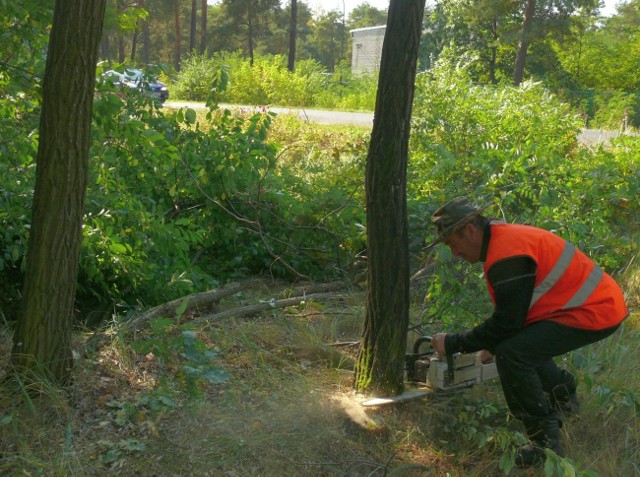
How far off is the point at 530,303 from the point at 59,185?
252 cm

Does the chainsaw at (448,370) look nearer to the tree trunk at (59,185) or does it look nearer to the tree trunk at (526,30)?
the tree trunk at (59,185)

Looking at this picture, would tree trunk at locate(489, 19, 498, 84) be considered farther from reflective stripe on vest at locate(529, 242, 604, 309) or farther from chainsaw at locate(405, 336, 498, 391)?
reflective stripe on vest at locate(529, 242, 604, 309)

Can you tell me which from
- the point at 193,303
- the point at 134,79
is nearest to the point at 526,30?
the point at 134,79

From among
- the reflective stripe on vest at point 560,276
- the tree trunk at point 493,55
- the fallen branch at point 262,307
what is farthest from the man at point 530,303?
the tree trunk at point 493,55

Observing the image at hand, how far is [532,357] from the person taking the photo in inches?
156

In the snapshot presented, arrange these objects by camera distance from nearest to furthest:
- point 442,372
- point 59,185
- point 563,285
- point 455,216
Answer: point 59,185 → point 563,285 → point 455,216 → point 442,372

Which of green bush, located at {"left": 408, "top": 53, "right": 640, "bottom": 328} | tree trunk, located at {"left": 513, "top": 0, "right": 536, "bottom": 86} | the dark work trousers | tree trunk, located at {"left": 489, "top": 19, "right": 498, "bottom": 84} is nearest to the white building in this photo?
tree trunk, located at {"left": 489, "top": 19, "right": 498, "bottom": 84}

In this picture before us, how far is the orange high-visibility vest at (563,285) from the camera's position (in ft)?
12.7

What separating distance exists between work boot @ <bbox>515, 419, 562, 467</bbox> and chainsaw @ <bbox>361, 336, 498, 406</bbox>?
1.49 ft

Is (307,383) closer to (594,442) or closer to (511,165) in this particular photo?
(594,442)

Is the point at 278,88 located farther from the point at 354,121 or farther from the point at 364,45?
the point at 364,45

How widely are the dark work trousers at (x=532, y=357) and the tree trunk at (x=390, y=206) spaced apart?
65cm

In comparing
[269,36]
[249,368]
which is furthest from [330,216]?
[269,36]

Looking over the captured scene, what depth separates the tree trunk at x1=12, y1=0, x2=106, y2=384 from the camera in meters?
3.72
